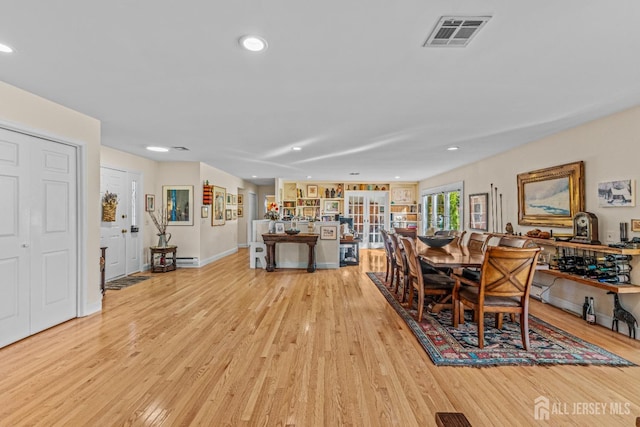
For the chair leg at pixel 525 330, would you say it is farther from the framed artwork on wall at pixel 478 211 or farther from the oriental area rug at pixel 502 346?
the framed artwork on wall at pixel 478 211

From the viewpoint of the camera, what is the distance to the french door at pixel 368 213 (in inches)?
400

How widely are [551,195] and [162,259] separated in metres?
6.98

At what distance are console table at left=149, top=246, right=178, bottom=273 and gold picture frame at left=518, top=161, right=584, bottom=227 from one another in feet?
21.7

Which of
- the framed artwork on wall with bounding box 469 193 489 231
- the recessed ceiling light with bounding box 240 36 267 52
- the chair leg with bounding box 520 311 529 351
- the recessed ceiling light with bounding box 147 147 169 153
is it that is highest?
the recessed ceiling light with bounding box 147 147 169 153

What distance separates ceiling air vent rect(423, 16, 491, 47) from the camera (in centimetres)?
174

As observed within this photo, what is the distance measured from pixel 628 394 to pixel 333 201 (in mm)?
→ 8503

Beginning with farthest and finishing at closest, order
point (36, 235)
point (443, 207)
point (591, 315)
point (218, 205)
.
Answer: point (443, 207)
point (218, 205)
point (591, 315)
point (36, 235)

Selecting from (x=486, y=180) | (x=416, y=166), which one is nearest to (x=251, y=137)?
(x=416, y=166)

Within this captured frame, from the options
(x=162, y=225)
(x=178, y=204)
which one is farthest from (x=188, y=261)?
(x=178, y=204)

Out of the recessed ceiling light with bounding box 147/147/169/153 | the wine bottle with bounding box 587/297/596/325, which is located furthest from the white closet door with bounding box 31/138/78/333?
the wine bottle with bounding box 587/297/596/325

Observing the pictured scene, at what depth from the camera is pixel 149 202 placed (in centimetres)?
629

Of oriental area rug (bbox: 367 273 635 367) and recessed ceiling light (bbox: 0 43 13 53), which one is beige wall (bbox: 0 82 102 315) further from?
oriental area rug (bbox: 367 273 635 367)

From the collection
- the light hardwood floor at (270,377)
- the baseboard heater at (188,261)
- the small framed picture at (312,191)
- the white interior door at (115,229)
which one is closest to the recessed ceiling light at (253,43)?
the light hardwood floor at (270,377)

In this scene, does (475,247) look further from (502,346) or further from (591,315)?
(502,346)
